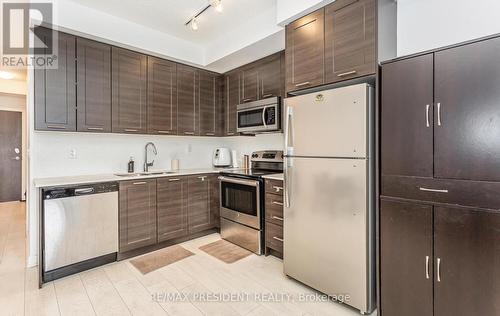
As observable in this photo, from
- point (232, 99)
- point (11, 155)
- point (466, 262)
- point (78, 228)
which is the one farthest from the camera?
point (11, 155)

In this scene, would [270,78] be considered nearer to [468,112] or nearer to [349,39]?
[349,39]

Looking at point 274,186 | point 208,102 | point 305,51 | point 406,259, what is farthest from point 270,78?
point 406,259

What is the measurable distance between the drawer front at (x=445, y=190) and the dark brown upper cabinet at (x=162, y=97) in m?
2.80

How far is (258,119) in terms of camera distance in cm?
339

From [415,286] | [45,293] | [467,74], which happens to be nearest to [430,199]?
[415,286]

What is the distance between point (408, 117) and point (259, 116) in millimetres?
1916

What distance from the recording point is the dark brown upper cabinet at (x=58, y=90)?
2.62 m

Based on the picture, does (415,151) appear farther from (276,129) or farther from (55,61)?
(55,61)

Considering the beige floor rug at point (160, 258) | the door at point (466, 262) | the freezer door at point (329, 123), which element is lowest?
the beige floor rug at point (160, 258)

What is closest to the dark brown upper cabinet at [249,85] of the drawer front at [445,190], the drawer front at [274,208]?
the drawer front at [274,208]

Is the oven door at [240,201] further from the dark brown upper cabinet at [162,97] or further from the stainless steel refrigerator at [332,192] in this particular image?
the dark brown upper cabinet at [162,97]

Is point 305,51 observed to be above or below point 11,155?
above

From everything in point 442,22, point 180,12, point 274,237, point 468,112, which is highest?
point 180,12

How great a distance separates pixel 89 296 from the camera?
219 centimetres
